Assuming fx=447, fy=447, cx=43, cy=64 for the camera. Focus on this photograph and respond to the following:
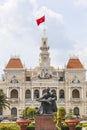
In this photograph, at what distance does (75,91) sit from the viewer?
103250 millimetres

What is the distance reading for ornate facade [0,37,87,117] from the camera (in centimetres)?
10069

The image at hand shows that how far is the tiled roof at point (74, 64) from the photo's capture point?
339 feet

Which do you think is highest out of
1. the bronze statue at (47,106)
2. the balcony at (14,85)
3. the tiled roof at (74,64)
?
the tiled roof at (74,64)

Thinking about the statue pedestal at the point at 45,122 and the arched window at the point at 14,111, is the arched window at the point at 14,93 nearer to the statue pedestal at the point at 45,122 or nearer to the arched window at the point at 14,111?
the arched window at the point at 14,111

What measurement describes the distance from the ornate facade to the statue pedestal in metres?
64.7

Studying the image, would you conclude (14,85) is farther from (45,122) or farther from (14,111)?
(45,122)

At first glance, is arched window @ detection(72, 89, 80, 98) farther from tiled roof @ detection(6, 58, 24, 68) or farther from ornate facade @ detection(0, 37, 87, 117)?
tiled roof @ detection(6, 58, 24, 68)

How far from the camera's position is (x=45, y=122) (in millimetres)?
35375

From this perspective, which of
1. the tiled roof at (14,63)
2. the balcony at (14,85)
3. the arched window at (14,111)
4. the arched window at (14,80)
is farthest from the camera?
the tiled roof at (14,63)

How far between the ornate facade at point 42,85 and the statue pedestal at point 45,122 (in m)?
64.7

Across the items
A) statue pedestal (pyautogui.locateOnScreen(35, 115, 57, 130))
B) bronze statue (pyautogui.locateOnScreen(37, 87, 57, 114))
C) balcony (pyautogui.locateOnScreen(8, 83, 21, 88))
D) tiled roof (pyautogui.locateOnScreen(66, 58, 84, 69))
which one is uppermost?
tiled roof (pyautogui.locateOnScreen(66, 58, 84, 69))

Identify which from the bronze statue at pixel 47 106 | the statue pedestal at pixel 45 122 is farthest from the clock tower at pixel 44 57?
the statue pedestal at pixel 45 122

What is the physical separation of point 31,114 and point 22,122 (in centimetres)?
4866

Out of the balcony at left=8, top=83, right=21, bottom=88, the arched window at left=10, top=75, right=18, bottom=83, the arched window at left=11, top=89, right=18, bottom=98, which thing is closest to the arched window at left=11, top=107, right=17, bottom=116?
the arched window at left=11, top=89, right=18, bottom=98
